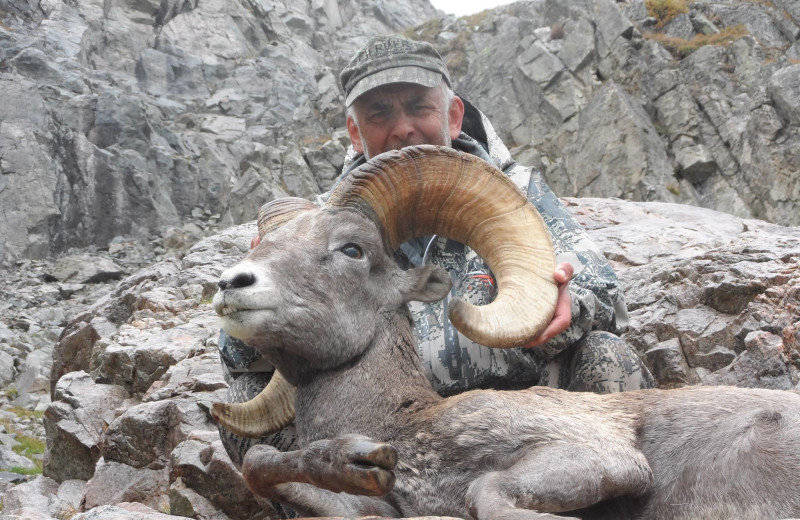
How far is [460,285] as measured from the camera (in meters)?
5.91

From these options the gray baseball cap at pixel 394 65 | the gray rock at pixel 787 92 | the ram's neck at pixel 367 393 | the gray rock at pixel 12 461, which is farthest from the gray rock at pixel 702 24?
the ram's neck at pixel 367 393

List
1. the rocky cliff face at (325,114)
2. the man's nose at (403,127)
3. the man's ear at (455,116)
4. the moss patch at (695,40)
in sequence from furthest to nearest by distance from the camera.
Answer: the moss patch at (695,40), the rocky cliff face at (325,114), the man's ear at (455,116), the man's nose at (403,127)

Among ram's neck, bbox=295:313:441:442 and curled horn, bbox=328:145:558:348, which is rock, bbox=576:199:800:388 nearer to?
curled horn, bbox=328:145:558:348

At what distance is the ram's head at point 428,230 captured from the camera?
15.4ft

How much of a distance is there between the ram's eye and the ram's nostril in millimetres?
753

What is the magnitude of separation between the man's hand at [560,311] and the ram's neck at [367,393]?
0.76 meters

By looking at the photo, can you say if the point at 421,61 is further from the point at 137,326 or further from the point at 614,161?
the point at 614,161

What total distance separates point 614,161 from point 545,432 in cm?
4056

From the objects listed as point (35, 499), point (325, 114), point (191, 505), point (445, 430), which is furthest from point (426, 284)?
point (325, 114)

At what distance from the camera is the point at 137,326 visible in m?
13.8

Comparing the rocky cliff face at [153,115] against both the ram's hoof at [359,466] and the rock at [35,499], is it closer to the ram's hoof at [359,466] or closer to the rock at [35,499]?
the rock at [35,499]

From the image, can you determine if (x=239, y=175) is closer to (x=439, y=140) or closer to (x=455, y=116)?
(x=455, y=116)

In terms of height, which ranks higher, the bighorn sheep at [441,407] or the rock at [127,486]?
the bighorn sheep at [441,407]

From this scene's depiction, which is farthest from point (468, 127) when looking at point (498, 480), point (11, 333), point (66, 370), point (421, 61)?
point (11, 333)
